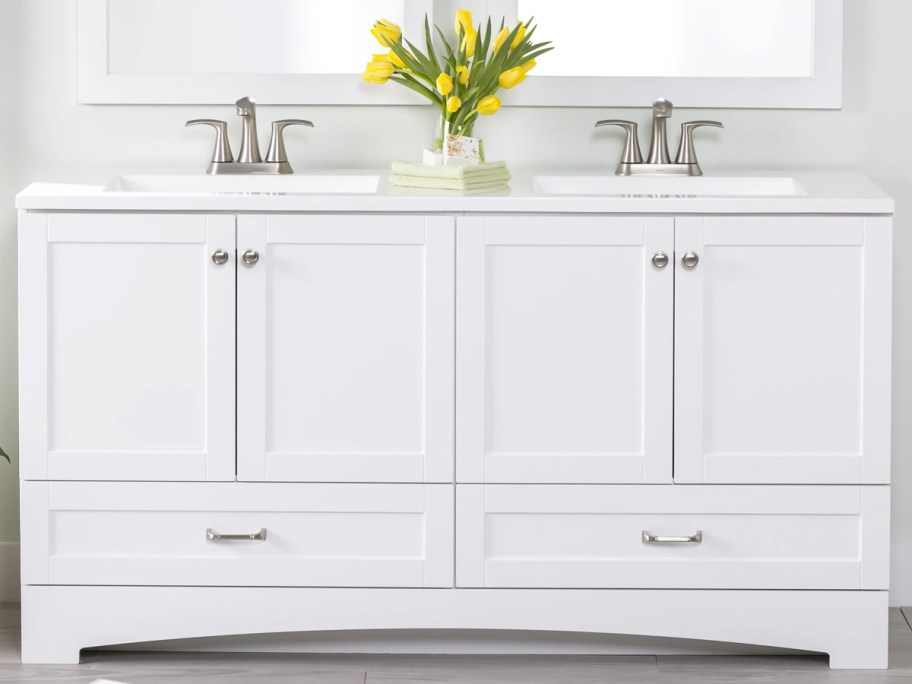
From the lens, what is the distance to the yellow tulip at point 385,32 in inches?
93.6

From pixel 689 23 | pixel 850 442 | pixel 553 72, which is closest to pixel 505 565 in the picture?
pixel 850 442

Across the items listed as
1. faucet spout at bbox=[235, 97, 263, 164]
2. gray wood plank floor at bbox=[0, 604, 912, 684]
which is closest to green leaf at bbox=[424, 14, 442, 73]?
faucet spout at bbox=[235, 97, 263, 164]

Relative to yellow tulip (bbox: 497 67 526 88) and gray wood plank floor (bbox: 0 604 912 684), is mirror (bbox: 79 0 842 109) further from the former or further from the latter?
gray wood plank floor (bbox: 0 604 912 684)

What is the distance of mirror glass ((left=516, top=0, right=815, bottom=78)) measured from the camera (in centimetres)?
249

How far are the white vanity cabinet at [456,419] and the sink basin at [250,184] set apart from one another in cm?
29

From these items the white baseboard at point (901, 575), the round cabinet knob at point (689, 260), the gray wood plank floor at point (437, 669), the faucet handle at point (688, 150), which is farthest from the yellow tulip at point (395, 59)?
the white baseboard at point (901, 575)

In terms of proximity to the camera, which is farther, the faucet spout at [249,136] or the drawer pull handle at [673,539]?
the faucet spout at [249,136]

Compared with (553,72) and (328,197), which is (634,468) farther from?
(553,72)

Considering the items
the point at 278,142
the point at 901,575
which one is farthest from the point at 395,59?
the point at 901,575

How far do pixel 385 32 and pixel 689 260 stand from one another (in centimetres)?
80

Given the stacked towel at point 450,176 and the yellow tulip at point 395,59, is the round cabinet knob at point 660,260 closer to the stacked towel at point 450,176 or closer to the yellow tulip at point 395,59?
the stacked towel at point 450,176

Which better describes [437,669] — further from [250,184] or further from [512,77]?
[512,77]

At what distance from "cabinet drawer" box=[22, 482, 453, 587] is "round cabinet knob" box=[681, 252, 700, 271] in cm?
59

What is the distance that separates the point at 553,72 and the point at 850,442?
994 millimetres
